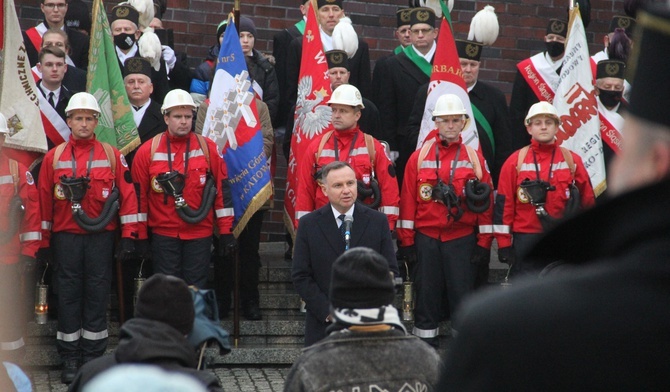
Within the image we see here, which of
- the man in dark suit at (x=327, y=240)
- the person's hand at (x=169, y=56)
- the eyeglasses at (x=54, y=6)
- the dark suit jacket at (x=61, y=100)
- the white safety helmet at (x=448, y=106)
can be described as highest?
the eyeglasses at (x=54, y=6)

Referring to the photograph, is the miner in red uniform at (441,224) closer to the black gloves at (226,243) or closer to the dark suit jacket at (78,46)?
the black gloves at (226,243)

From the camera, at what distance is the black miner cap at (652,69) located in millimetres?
1433

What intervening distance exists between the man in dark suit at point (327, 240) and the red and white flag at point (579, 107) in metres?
3.00

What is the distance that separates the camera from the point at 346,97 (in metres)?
9.43

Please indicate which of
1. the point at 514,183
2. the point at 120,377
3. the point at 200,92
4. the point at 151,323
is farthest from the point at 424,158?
the point at 120,377

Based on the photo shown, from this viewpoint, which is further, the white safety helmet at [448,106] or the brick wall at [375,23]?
the brick wall at [375,23]

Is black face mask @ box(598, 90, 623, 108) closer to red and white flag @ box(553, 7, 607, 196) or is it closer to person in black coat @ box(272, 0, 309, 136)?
red and white flag @ box(553, 7, 607, 196)

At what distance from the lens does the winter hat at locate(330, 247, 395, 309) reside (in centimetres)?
448

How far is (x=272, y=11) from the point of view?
12.7 m

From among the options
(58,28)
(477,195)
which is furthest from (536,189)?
(58,28)

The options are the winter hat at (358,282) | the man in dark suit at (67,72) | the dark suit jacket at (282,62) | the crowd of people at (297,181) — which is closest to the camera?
the winter hat at (358,282)

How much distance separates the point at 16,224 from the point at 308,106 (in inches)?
110

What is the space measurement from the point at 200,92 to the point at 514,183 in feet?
10.7

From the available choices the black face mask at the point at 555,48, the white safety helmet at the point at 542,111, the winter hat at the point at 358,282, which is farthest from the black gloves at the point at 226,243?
the winter hat at the point at 358,282
